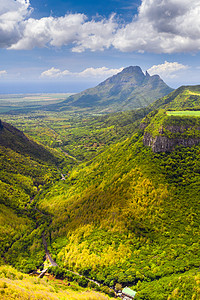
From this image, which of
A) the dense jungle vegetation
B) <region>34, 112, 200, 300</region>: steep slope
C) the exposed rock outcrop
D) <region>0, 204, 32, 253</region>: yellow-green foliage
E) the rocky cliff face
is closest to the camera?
the dense jungle vegetation

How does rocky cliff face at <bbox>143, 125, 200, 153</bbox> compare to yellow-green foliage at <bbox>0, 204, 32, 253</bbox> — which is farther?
rocky cliff face at <bbox>143, 125, 200, 153</bbox>

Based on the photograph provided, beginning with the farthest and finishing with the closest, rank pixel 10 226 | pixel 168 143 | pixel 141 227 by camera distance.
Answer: pixel 10 226 → pixel 168 143 → pixel 141 227

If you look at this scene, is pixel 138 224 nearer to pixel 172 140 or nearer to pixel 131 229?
pixel 131 229

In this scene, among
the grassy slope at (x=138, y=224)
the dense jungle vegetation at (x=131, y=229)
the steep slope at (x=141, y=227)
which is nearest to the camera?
the dense jungle vegetation at (x=131, y=229)

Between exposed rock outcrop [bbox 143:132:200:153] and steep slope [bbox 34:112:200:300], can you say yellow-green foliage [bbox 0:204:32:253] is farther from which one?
exposed rock outcrop [bbox 143:132:200:153]

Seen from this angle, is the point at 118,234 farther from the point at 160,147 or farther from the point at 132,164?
the point at 160,147

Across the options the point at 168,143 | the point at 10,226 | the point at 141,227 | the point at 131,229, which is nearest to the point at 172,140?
the point at 168,143

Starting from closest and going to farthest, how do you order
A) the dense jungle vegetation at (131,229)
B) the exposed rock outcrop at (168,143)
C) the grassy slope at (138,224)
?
the dense jungle vegetation at (131,229) → the grassy slope at (138,224) → the exposed rock outcrop at (168,143)

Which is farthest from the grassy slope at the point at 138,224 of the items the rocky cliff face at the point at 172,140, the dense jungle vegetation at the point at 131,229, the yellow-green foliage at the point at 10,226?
the yellow-green foliage at the point at 10,226

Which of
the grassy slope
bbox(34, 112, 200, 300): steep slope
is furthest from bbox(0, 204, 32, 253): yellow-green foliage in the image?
the grassy slope

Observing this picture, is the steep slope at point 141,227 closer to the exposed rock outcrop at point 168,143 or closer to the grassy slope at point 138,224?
the grassy slope at point 138,224

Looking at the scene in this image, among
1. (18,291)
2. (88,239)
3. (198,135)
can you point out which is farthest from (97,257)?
(198,135)
